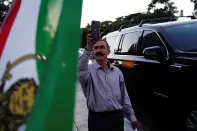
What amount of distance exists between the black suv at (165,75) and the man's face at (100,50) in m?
1.29

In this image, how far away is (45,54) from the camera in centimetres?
125

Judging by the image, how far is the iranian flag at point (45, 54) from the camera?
1094 mm

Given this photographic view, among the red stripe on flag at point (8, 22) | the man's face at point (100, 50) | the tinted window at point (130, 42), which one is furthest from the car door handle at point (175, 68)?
the red stripe on flag at point (8, 22)

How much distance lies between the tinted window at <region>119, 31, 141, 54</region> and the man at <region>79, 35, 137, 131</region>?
2922mm

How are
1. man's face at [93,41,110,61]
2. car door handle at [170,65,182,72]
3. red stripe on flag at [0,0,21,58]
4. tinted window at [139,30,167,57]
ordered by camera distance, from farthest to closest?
tinted window at [139,30,167,57] → car door handle at [170,65,182,72] → man's face at [93,41,110,61] → red stripe on flag at [0,0,21,58]

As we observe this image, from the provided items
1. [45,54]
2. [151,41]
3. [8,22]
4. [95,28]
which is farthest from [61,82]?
[151,41]

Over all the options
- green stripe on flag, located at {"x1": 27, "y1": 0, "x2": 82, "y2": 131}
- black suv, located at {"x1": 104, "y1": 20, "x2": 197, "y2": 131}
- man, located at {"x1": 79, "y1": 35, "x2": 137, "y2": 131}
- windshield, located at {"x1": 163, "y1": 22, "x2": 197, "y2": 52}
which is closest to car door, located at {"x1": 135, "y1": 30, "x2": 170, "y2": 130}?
black suv, located at {"x1": 104, "y1": 20, "x2": 197, "y2": 131}

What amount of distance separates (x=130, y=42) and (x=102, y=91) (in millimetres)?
3468

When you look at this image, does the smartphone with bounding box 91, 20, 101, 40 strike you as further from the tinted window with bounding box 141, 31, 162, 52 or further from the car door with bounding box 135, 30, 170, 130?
the tinted window with bounding box 141, 31, 162, 52

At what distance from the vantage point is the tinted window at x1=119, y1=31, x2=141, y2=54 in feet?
21.1

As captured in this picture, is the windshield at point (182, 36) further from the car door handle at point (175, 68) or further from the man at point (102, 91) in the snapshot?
the man at point (102, 91)

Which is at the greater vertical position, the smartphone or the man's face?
the smartphone

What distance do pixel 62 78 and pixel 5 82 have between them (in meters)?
0.32

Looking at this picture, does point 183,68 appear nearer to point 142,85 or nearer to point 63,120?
point 142,85
